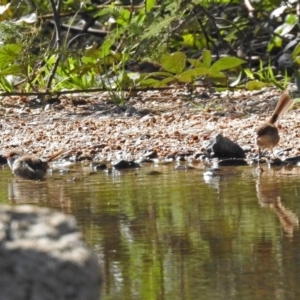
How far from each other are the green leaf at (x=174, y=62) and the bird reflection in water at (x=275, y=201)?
300 cm

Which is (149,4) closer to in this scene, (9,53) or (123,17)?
(123,17)

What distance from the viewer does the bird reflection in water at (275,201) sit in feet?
17.5

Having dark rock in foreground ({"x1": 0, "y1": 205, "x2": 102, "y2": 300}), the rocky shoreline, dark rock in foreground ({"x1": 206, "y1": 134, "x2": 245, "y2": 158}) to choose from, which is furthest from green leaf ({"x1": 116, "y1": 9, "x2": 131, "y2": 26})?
dark rock in foreground ({"x1": 0, "y1": 205, "x2": 102, "y2": 300})

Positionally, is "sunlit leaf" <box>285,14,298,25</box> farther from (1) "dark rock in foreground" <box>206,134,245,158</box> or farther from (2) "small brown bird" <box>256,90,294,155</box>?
(1) "dark rock in foreground" <box>206,134,245,158</box>

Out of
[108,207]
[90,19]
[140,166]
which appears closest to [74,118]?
[140,166]

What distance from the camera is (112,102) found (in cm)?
1024

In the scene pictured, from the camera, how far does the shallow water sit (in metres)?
4.23

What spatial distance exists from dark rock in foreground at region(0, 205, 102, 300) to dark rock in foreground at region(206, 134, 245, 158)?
15.2 feet

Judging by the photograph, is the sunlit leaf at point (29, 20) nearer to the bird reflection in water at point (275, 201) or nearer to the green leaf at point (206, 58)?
the green leaf at point (206, 58)

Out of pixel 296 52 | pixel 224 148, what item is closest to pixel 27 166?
pixel 224 148

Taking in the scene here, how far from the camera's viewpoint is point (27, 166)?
7.39 meters

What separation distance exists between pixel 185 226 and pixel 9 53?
4835 mm

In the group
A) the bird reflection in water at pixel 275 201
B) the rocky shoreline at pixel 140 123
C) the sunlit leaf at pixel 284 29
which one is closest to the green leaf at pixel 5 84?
the rocky shoreline at pixel 140 123

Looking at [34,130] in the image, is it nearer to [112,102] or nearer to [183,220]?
[112,102]
